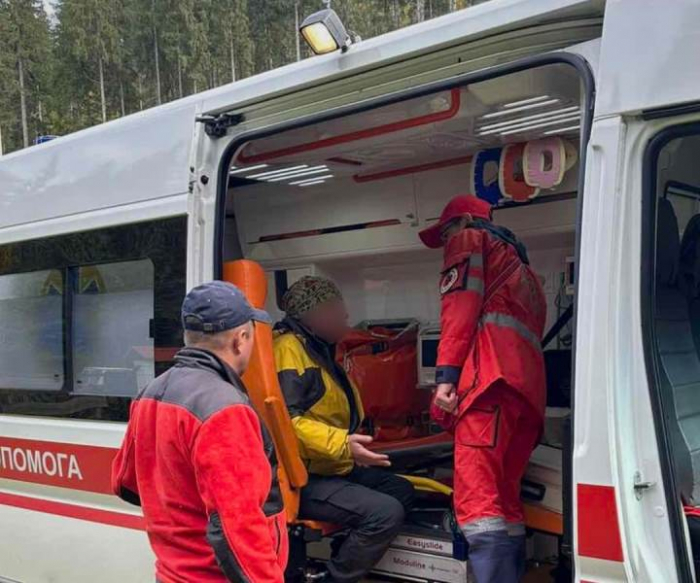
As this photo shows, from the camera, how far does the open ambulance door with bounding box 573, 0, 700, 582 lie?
186cm

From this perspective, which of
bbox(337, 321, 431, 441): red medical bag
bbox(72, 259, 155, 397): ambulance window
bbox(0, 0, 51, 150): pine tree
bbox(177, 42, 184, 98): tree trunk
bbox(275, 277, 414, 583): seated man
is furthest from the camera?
bbox(177, 42, 184, 98): tree trunk

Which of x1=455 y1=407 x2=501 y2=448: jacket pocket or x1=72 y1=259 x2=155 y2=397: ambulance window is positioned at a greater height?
x1=72 y1=259 x2=155 y2=397: ambulance window

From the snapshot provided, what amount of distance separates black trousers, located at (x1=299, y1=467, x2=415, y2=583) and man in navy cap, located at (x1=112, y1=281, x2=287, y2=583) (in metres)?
0.77

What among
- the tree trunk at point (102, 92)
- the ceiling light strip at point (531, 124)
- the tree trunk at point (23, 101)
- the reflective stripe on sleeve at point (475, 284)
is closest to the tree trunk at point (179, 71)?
the tree trunk at point (102, 92)

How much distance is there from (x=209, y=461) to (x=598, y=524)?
0.94m

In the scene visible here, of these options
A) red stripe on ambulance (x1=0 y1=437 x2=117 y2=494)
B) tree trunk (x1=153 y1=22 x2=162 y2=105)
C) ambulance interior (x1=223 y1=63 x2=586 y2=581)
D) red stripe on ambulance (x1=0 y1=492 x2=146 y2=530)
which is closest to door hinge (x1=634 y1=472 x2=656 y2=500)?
ambulance interior (x1=223 y1=63 x2=586 y2=581)

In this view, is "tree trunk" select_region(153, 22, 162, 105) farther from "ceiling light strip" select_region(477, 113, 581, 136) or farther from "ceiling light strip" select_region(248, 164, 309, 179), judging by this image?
"ceiling light strip" select_region(477, 113, 581, 136)

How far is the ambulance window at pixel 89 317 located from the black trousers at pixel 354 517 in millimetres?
782

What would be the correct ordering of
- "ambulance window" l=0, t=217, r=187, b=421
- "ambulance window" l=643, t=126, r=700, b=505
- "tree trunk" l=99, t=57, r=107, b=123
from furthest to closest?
"tree trunk" l=99, t=57, r=107, b=123
"ambulance window" l=0, t=217, r=187, b=421
"ambulance window" l=643, t=126, r=700, b=505

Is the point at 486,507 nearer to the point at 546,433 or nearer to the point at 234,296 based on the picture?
the point at 546,433

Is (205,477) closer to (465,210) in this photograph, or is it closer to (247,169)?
(465,210)

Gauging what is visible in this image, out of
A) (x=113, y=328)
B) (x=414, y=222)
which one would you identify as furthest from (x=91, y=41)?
(x=113, y=328)

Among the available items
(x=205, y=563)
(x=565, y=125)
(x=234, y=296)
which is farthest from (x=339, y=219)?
(x=205, y=563)

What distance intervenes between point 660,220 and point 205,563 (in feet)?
4.83
